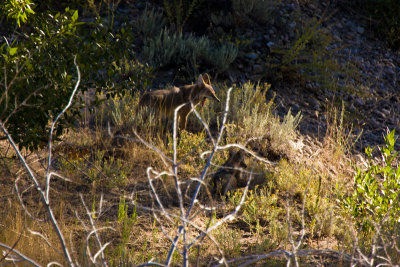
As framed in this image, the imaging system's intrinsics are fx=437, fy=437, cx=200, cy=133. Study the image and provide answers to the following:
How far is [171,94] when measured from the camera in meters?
6.59

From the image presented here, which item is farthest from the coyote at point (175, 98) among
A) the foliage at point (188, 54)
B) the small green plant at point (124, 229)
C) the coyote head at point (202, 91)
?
the small green plant at point (124, 229)

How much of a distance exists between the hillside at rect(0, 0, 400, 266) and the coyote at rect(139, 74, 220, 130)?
8 centimetres

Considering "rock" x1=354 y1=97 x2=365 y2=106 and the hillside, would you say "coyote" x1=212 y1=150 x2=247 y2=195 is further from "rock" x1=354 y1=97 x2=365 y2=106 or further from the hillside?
"rock" x1=354 y1=97 x2=365 y2=106

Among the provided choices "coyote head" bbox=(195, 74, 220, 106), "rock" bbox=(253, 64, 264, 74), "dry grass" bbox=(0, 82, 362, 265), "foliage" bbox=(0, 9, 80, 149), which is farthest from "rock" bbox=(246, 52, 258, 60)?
"foliage" bbox=(0, 9, 80, 149)

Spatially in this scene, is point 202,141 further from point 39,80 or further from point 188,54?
point 188,54

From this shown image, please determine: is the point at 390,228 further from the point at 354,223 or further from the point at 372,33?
the point at 372,33

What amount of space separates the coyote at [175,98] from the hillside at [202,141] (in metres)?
0.08

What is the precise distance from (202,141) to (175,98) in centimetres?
418

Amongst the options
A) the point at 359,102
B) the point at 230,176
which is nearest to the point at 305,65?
the point at 359,102

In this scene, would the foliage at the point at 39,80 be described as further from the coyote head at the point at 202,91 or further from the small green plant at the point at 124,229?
the coyote head at the point at 202,91

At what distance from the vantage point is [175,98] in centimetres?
663

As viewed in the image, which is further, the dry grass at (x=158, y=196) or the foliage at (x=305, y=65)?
the foliage at (x=305, y=65)

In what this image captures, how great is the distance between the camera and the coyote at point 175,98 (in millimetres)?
6426

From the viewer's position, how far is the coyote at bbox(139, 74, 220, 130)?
21.1 ft
